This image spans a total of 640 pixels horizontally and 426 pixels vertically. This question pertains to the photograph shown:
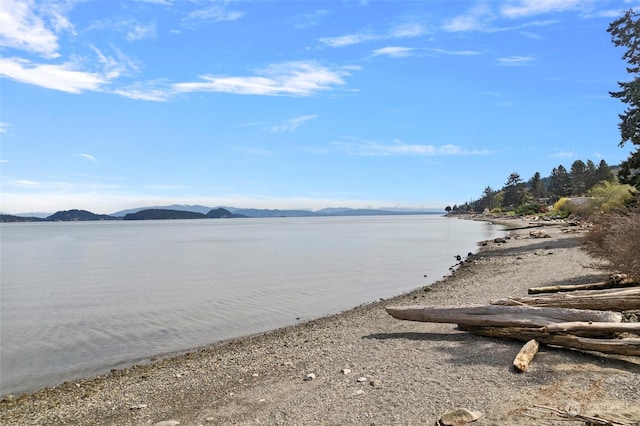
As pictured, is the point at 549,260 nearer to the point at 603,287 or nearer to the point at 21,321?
the point at 603,287

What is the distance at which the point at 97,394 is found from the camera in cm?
875

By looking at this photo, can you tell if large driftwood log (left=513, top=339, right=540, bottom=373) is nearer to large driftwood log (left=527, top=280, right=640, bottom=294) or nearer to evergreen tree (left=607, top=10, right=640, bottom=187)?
large driftwood log (left=527, top=280, right=640, bottom=294)

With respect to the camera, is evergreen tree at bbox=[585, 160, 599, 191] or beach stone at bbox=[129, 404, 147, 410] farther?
evergreen tree at bbox=[585, 160, 599, 191]

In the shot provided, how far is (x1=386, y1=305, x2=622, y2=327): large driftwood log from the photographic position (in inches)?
315

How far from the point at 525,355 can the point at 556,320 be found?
4.57 ft

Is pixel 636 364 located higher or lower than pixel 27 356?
higher

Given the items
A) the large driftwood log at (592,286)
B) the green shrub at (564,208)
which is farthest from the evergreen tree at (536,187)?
the large driftwood log at (592,286)

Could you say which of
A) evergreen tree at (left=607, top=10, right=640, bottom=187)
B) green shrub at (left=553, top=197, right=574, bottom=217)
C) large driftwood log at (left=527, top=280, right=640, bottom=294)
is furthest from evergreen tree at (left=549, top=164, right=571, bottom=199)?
large driftwood log at (left=527, top=280, right=640, bottom=294)

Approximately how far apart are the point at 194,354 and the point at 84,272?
78.4 ft

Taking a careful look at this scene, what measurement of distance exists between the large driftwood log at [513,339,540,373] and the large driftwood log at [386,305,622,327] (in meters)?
0.61

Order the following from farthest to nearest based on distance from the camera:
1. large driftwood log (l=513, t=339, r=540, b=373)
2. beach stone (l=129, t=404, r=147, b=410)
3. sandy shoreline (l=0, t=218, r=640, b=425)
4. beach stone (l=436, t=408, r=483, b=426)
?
beach stone (l=129, t=404, r=147, b=410), large driftwood log (l=513, t=339, r=540, b=373), sandy shoreline (l=0, t=218, r=640, b=425), beach stone (l=436, t=408, r=483, b=426)

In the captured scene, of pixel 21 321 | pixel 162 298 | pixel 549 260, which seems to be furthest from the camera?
pixel 549 260

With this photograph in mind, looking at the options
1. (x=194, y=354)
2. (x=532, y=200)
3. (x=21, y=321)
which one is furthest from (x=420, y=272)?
(x=532, y=200)

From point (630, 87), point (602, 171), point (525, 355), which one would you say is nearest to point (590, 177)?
point (602, 171)
